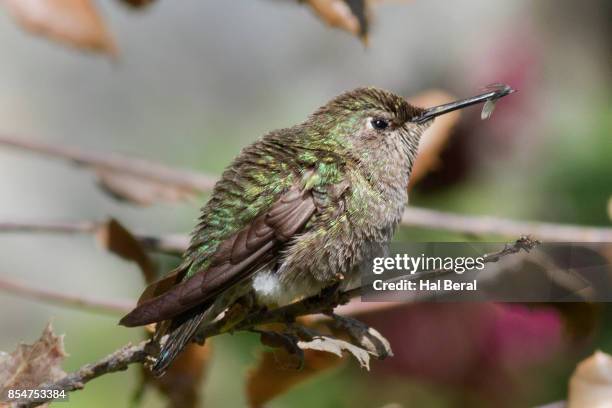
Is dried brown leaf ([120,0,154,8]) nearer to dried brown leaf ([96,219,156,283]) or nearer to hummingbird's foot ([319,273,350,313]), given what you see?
dried brown leaf ([96,219,156,283])

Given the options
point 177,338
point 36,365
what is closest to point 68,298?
point 36,365

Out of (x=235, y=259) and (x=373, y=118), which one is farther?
(x=373, y=118)

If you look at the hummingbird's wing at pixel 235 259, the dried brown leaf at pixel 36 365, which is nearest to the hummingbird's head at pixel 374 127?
the hummingbird's wing at pixel 235 259

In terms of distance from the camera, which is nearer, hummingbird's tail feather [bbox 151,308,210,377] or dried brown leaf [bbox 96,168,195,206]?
hummingbird's tail feather [bbox 151,308,210,377]

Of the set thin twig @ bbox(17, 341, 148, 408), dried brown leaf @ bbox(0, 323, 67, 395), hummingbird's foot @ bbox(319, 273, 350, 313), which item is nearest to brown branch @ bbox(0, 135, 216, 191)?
hummingbird's foot @ bbox(319, 273, 350, 313)

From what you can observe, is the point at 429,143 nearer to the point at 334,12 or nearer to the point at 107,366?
the point at 334,12

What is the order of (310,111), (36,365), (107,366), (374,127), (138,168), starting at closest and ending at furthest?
(107,366), (36,365), (374,127), (138,168), (310,111)

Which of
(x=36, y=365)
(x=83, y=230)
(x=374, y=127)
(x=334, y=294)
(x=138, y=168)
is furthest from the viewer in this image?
(x=138, y=168)
